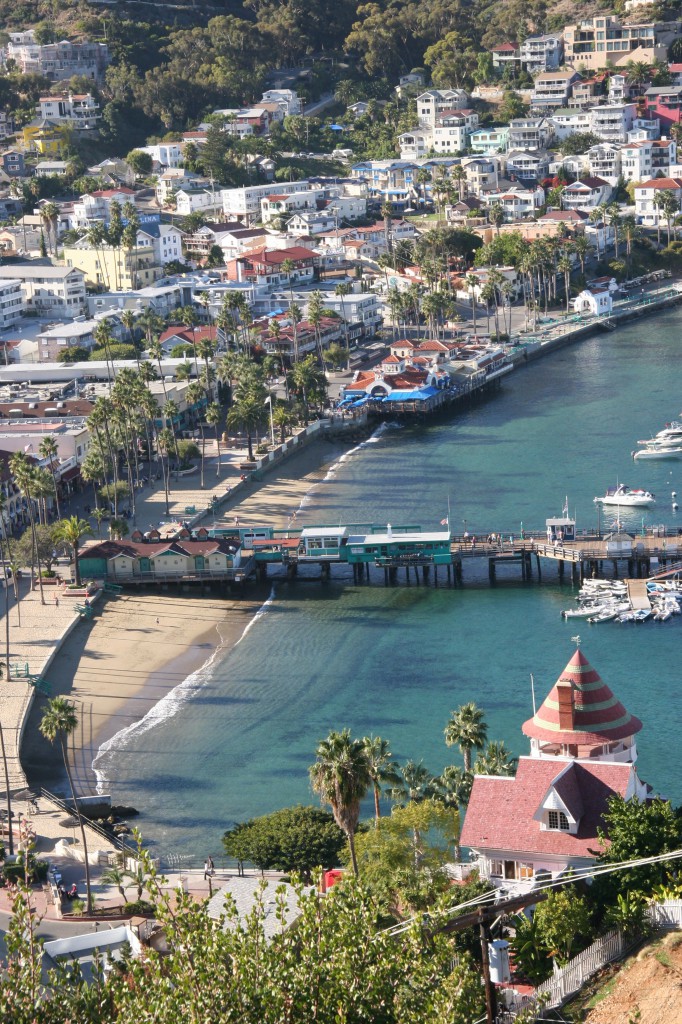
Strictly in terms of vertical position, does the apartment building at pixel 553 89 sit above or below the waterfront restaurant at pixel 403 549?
above

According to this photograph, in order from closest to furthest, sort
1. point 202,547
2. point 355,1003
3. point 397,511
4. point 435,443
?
point 355,1003 → point 202,547 → point 397,511 → point 435,443

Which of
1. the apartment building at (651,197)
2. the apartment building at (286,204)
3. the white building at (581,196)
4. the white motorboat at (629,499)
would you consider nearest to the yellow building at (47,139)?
the apartment building at (286,204)

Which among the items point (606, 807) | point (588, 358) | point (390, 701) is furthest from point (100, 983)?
point (588, 358)

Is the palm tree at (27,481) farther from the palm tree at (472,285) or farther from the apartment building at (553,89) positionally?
the apartment building at (553,89)

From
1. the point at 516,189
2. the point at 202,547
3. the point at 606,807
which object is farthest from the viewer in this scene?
the point at 516,189

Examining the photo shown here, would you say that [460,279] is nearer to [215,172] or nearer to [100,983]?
[215,172]

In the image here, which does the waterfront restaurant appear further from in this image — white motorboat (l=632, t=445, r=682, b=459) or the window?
the window

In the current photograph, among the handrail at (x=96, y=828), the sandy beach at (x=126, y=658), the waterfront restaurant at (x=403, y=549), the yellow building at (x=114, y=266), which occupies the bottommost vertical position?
the handrail at (x=96, y=828)
